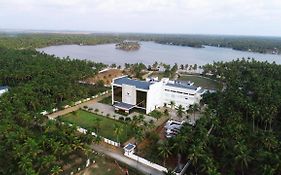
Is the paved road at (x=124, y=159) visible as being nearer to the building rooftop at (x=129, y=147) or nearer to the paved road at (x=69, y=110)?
the building rooftop at (x=129, y=147)

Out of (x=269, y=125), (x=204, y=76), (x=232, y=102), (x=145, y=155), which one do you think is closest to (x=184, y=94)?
(x=232, y=102)

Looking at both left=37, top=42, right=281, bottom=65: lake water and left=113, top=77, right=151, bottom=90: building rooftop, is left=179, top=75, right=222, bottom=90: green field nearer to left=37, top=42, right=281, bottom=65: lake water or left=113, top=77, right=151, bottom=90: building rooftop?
left=113, top=77, right=151, bottom=90: building rooftop

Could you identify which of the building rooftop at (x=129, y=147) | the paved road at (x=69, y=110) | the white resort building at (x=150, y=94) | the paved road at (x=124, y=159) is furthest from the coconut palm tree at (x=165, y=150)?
the paved road at (x=69, y=110)

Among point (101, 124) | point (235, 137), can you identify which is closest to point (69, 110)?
point (101, 124)

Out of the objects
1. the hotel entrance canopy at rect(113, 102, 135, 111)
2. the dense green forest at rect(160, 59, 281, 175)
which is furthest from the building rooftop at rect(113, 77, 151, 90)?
the dense green forest at rect(160, 59, 281, 175)

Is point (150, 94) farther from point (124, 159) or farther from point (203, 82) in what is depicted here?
point (203, 82)

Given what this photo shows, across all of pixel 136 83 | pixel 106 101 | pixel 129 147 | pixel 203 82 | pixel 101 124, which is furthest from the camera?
pixel 203 82
